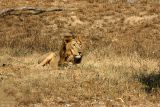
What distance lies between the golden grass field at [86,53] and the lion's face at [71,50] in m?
0.28

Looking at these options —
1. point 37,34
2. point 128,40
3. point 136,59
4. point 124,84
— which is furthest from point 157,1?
point 124,84

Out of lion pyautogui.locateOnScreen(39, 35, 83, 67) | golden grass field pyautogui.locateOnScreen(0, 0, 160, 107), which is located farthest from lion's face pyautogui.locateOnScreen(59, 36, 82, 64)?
golden grass field pyautogui.locateOnScreen(0, 0, 160, 107)

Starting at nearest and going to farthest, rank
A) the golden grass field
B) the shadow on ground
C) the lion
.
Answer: the golden grass field < the shadow on ground < the lion

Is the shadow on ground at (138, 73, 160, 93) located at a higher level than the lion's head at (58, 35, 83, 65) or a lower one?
lower

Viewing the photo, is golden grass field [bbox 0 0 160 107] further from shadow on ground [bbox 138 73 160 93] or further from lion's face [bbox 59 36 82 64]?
lion's face [bbox 59 36 82 64]

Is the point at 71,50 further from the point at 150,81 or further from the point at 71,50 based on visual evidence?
the point at 150,81

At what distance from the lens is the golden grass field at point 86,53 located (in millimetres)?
11766

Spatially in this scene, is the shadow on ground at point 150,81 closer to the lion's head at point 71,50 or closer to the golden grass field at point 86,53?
the golden grass field at point 86,53

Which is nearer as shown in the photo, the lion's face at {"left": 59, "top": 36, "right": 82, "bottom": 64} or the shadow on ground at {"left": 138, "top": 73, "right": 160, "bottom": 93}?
the shadow on ground at {"left": 138, "top": 73, "right": 160, "bottom": 93}

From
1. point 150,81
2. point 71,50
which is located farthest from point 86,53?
point 150,81

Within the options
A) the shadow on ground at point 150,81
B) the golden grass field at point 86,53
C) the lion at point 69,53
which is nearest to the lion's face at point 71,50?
the lion at point 69,53

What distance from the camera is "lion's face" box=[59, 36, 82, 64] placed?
15.1m

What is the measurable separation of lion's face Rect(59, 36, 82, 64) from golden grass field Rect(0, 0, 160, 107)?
0.93 ft

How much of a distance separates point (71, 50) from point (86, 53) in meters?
2.50
